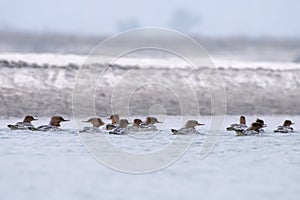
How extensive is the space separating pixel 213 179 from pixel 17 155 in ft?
3.15

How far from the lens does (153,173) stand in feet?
7.24

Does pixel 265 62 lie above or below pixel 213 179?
above

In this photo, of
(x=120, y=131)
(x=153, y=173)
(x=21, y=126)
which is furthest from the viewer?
(x=21, y=126)

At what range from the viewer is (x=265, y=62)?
18.0 feet

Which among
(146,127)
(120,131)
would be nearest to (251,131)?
(146,127)

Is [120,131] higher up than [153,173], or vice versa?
[120,131]

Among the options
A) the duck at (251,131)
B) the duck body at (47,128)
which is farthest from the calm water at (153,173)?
the duck body at (47,128)

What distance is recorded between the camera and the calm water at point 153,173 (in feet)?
6.15

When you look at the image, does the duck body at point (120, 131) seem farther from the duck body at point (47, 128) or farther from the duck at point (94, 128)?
the duck body at point (47, 128)

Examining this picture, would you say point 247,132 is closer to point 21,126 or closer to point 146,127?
Answer: point 146,127

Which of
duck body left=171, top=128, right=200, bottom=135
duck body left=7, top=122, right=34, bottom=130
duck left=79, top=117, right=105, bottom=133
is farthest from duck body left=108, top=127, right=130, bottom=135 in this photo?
duck body left=7, top=122, right=34, bottom=130

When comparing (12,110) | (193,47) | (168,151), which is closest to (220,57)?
(193,47)

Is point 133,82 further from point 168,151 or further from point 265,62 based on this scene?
point 168,151

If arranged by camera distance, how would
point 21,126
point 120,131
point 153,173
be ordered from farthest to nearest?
point 21,126 → point 120,131 → point 153,173
